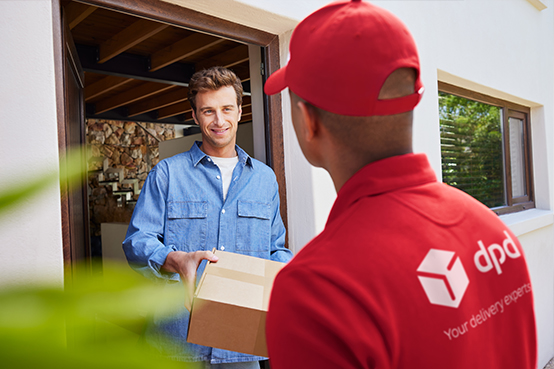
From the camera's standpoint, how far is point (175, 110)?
7.22 meters

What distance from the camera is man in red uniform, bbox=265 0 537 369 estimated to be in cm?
56

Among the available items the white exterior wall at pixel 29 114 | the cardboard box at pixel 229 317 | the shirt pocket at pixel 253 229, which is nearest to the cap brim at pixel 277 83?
the cardboard box at pixel 229 317

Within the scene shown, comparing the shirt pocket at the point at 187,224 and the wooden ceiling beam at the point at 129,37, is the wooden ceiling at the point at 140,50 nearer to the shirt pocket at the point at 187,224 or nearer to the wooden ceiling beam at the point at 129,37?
the wooden ceiling beam at the point at 129,37

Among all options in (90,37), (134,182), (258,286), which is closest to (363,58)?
(258,286)

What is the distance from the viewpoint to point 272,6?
2027mm

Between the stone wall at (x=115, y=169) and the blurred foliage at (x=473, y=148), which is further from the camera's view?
the stone wall at (x=115, y=169)

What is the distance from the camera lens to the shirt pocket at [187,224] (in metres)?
1.79

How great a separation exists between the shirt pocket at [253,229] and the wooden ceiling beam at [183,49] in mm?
1958

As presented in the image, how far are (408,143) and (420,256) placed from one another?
197 mm

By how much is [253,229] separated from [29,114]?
949 mm

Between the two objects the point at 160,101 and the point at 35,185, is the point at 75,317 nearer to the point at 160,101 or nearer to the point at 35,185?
the point at 35,185

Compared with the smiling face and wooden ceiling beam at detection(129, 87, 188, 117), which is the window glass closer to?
the smiling face

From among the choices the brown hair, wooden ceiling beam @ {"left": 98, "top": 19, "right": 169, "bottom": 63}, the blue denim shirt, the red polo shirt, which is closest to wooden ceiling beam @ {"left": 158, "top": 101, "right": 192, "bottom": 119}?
wooden ceiling beam @ {"left": 98, "top": 19, "right": 169, "bottom": 63}

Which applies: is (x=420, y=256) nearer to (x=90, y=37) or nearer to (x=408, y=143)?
(x=408, y=143)
